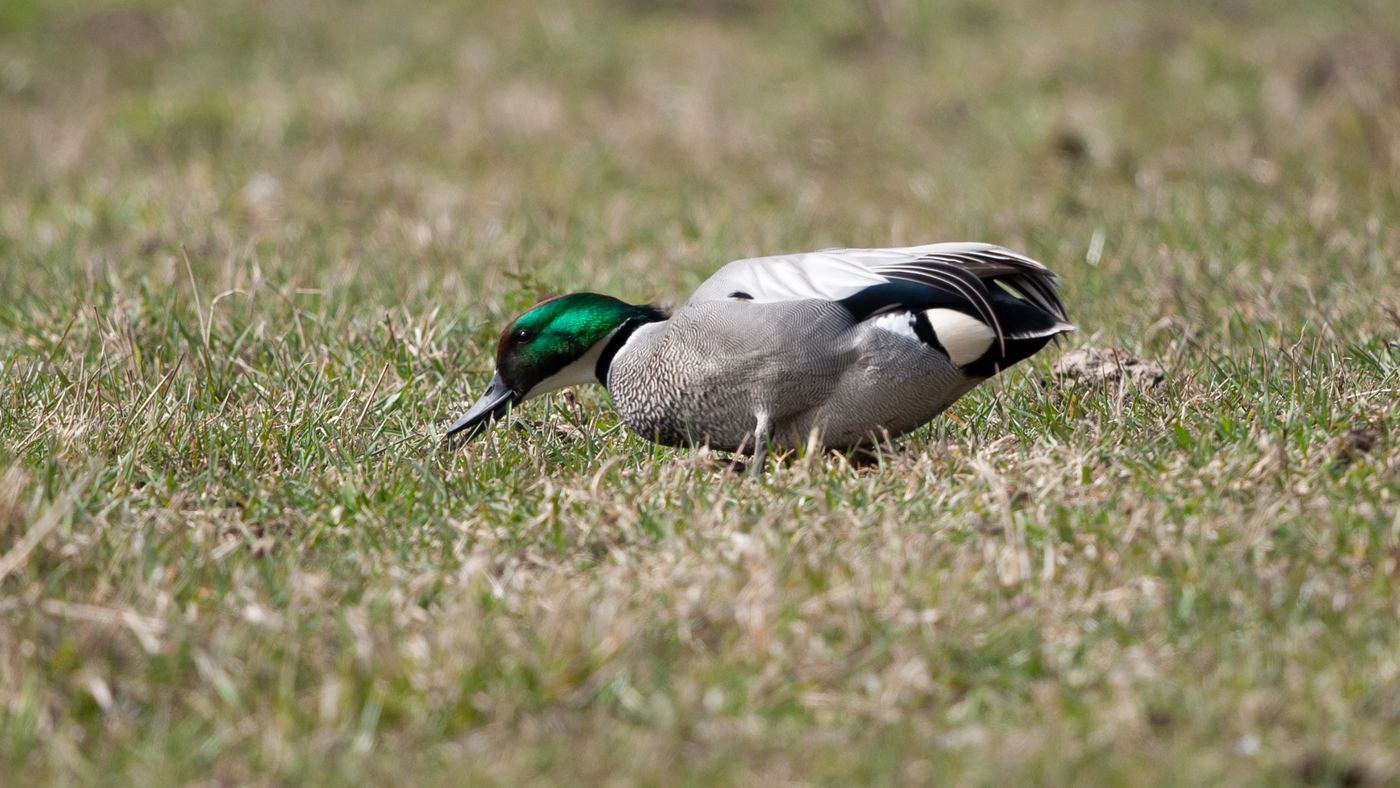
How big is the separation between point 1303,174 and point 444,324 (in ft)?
12.7

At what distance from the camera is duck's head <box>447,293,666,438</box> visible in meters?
3.95

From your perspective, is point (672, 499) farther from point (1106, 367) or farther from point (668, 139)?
point (668, 139)

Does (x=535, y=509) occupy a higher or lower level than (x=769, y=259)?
lower

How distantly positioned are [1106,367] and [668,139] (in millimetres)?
4219

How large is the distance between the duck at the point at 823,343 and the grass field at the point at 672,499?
4.8 inches

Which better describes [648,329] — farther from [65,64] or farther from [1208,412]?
[65,64]

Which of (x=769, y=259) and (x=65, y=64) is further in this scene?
(x=65, y=64)

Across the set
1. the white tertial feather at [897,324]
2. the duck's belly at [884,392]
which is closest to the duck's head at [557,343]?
the duck's belly at [884,392]

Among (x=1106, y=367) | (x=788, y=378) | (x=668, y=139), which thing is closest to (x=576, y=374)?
(x=788, y=378)

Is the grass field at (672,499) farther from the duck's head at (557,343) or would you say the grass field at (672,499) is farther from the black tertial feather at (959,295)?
the black tertial feather at (959,295)

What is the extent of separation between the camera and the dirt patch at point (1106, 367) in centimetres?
427

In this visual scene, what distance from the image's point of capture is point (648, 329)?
3918 millimetres

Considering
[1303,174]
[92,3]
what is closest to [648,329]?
[1303,174]

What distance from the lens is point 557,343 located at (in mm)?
3953
